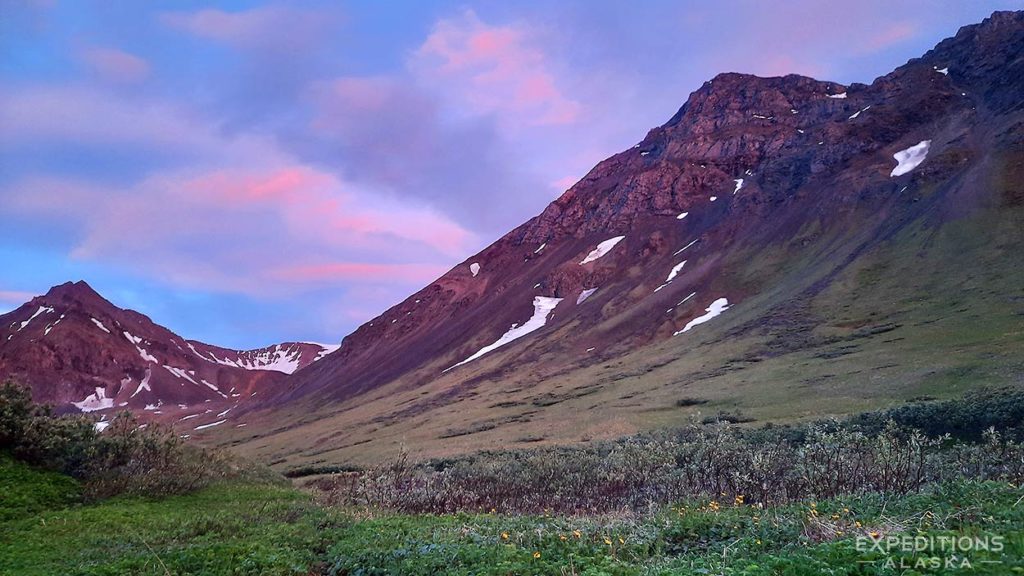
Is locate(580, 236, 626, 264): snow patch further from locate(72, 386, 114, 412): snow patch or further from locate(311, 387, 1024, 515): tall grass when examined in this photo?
locate(72, 386, 114, 412): snow patch

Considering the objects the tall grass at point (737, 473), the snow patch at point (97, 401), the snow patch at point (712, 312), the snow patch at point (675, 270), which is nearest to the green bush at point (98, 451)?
the tall grass at point (737, 473)

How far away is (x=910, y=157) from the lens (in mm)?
87062

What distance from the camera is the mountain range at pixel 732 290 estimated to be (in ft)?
147

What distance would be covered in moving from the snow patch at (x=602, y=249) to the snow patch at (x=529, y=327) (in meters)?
13.2

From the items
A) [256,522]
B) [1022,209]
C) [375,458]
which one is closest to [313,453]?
[375,458]

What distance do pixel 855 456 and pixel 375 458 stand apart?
40.1 m

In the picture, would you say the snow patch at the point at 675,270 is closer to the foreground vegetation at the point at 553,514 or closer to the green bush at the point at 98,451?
the foreground vegetation at the point at 553,514

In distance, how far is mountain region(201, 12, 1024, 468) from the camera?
1766 inches

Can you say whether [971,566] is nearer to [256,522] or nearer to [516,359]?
[256,522]

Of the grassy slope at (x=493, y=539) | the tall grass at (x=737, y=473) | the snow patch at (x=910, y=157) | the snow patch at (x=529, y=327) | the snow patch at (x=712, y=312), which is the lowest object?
the tall grass at (x=737, y=473)

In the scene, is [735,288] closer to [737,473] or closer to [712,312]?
[712,312]

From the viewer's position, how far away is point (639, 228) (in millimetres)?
121812

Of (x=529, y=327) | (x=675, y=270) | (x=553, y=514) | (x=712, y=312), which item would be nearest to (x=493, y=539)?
(x=553, y=514)

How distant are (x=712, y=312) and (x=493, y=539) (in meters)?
70.6
